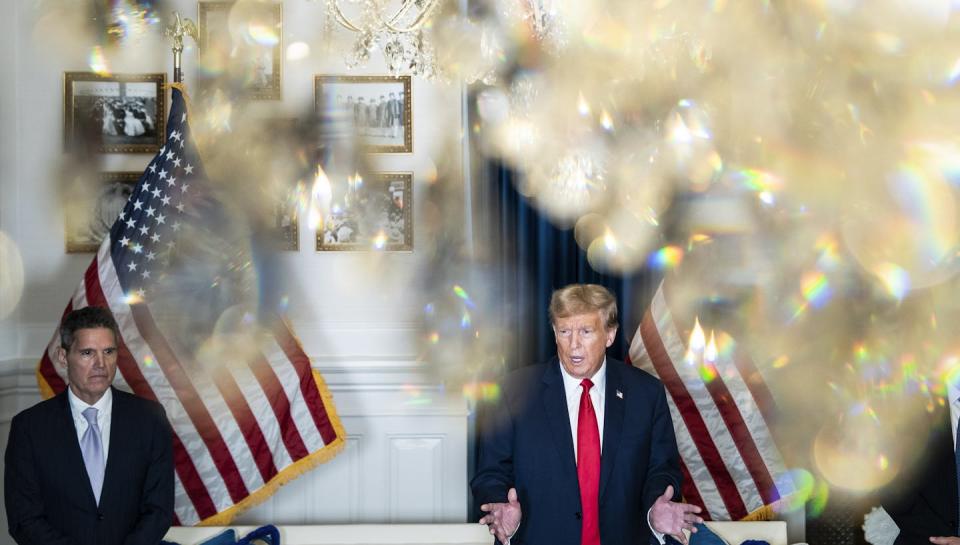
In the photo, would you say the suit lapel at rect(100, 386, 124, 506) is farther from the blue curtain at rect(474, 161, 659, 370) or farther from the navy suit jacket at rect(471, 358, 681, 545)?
the blue curtain at rect(474, 161, 659, 370)

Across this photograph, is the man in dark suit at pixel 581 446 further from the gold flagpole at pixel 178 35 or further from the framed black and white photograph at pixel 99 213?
the framed black and white photograph at pixel 99 213

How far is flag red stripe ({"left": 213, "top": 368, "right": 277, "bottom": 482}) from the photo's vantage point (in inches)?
156

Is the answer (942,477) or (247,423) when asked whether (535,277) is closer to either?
(247,423)

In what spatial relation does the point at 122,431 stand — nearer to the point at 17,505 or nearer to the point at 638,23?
the point at 17,505

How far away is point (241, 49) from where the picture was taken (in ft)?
14.9

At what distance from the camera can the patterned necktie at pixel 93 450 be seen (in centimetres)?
319

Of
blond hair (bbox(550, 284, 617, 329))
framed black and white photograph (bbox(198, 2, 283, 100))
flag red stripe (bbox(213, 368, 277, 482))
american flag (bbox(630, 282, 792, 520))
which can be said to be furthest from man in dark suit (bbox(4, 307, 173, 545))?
american flag (bbox(630, 282, 792, 520))

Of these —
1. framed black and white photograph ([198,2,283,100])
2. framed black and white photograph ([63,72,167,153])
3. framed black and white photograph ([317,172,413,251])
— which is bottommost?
framed black and white photograph ([317,172,413,251])

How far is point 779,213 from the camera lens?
4414 mm

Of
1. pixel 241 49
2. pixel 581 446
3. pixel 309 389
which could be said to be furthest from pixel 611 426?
pixel 241 49

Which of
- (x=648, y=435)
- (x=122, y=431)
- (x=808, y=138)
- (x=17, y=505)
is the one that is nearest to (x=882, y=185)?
(x=808, y=138)

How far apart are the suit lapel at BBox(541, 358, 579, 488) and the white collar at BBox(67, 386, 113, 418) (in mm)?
1586

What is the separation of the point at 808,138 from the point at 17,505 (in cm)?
376

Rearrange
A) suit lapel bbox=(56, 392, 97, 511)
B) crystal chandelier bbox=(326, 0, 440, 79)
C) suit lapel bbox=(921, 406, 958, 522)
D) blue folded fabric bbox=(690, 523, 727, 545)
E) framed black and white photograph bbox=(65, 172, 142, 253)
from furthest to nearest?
framed black and white photograph bbox=(65, 172, 142, 253), blue folded fabric bbox=(690, 523, 727, 545), crystal chandelier bbox=(326, 0, 440, 79), suit lapel bbox=(56, 392, 97, 511), suit lapel bbox=(921, 406, 958, 522)
